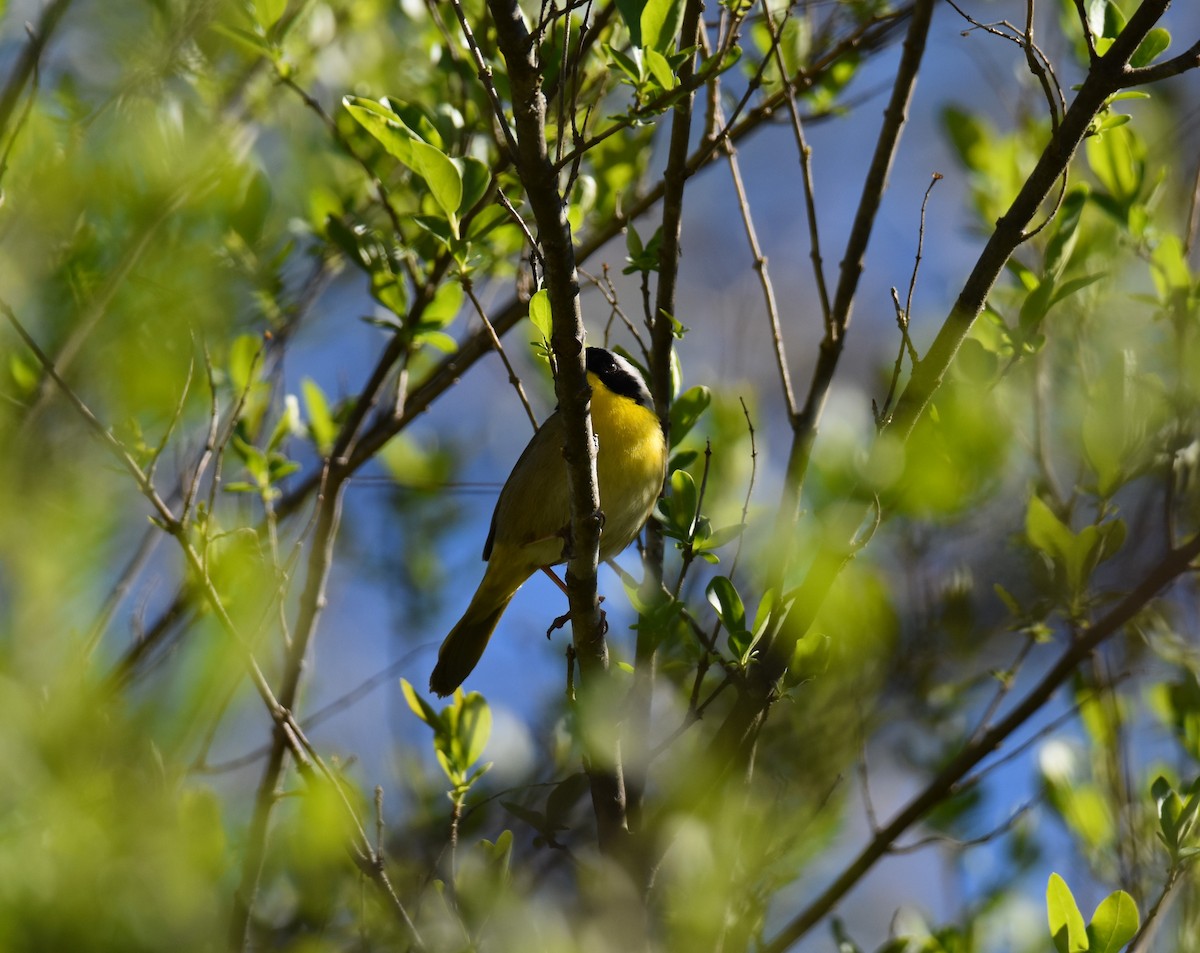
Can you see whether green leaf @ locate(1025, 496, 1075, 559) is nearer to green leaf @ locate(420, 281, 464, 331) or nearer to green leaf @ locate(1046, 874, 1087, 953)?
green leaf @ locate(1046, 874, 1087, 953)

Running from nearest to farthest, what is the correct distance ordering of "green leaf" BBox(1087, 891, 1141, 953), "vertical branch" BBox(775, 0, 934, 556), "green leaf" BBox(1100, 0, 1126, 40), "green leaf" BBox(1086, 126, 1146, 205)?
1. "green leaf" BBox(1087, 891, 1141, 953)
2. "green leaf" BBox(1100, 0, 1126, 40)
3. "green leaf" BBox(1086, 126, 1146, 205)
4. "vertical branch" BBox(775, 0, 934, 556)

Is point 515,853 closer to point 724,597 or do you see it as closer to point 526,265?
→ point 724,597

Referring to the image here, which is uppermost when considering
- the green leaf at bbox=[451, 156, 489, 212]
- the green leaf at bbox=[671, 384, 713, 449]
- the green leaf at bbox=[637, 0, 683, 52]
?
the green leaf at bbox=[637, 0, 683, 52]

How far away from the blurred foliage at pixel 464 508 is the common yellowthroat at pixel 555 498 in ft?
0.64

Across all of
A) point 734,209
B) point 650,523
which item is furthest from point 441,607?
point 734,209

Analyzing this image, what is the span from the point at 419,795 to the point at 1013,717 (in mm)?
1517

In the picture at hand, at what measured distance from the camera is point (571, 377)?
231 cm

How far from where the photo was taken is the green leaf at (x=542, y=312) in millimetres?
2180

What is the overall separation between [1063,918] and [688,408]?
1.59 m

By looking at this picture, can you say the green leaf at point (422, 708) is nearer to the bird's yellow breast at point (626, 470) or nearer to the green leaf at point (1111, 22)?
the bird's yellow breast at point (626, 470)

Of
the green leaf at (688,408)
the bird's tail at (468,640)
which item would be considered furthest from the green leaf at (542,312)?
the bird's tail at (468,640)

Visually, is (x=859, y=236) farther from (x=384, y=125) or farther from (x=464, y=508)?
(x=464, y=508)

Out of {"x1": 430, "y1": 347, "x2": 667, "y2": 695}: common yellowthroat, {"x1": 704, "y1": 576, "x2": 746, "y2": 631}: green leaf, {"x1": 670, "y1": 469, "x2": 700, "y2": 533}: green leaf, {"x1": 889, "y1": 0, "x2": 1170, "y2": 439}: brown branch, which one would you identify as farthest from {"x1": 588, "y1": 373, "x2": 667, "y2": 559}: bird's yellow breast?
{"x1": 889, "y1": 0, "x2": 1170, "y2": 439}: brown branch

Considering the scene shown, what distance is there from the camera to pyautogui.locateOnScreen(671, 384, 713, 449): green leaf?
3.28 meters
